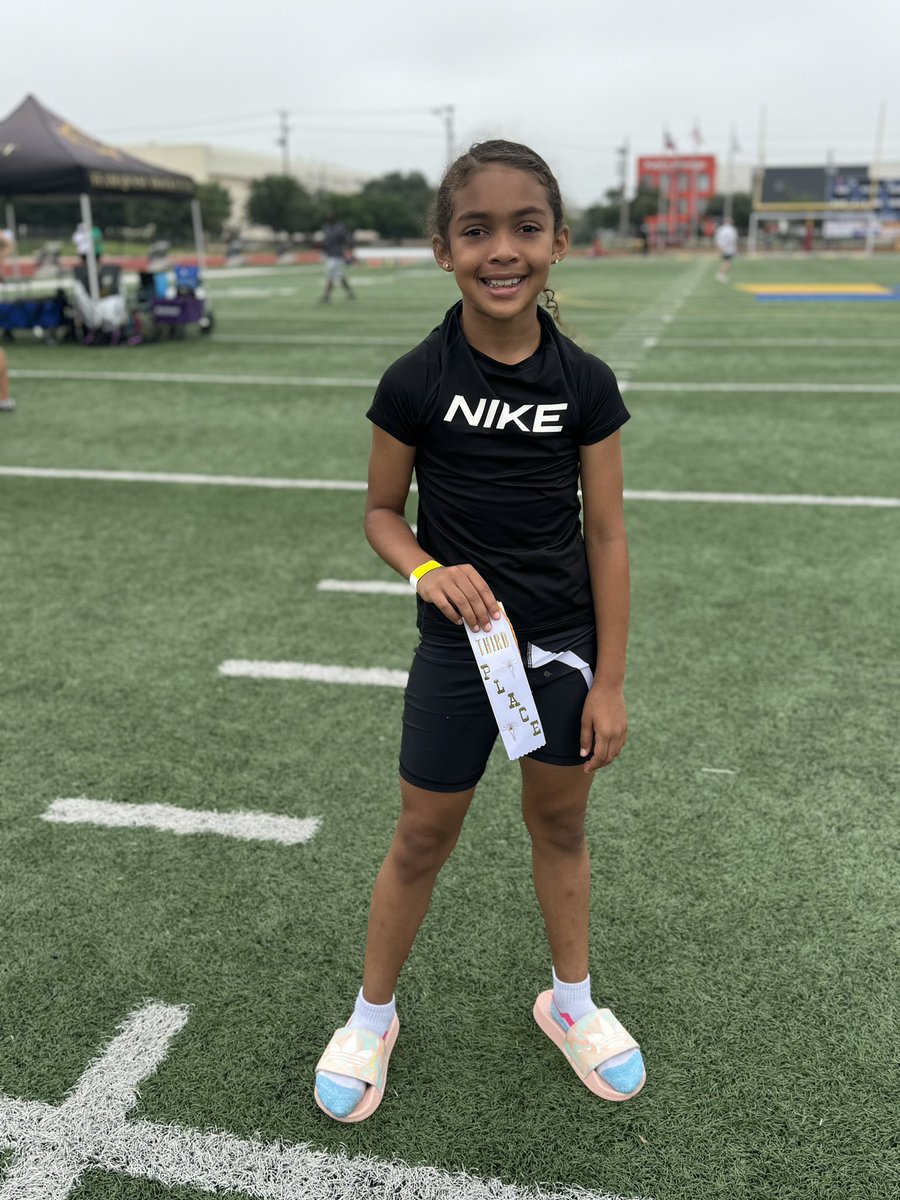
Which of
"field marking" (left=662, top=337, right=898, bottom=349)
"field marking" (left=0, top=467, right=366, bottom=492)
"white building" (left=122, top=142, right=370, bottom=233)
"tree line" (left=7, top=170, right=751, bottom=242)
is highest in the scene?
"white building" (left=122, top=142, right=370, bottom=233)

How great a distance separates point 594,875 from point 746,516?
12.0 ft

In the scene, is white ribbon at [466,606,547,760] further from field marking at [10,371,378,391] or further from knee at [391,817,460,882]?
field marking at [10,371,378,391]

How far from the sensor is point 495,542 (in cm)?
183

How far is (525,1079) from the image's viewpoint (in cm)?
207

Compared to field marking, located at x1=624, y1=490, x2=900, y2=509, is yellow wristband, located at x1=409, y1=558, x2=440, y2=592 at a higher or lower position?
higher

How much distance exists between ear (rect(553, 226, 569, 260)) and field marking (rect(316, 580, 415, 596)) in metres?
2.92

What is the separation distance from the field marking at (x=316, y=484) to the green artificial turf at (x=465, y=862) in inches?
7.7

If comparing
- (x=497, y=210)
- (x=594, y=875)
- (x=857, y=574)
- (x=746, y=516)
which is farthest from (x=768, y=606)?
(x=497, y=210)

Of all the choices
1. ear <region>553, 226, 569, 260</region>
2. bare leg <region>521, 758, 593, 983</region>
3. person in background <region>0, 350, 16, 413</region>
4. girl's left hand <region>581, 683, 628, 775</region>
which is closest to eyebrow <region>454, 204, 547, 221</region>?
ear <region>553, 226, 569, 260</region>

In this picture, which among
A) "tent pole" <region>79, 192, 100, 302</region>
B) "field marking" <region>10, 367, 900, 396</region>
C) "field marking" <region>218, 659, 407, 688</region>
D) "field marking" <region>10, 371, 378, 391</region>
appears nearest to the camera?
"field marking" <region>218, 659, 407, 688</region>

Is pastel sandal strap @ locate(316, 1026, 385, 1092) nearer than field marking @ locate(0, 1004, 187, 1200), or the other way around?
field marking @ locate(0, 1004, 187, 1200)

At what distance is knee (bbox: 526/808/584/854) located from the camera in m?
1.98

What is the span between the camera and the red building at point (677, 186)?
74375 mm

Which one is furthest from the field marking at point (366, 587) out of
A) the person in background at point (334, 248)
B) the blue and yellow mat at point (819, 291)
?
the blue and yellow mat at point (819, 291)
